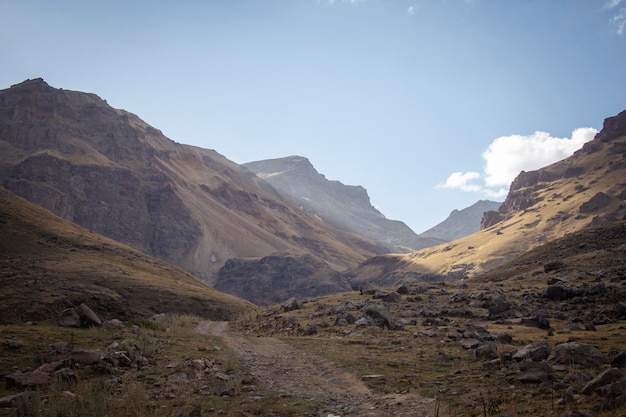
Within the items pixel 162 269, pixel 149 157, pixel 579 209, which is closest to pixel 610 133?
pixel 579 209

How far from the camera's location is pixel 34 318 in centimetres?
2636

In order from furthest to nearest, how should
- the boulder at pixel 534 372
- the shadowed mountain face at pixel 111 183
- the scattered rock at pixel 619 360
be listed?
1. the shadowed mountain face at pixel 111 183
2. the scattered rock at pixel 619 360
3. the boulder at pixel 534 372

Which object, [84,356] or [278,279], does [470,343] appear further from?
[278,279]

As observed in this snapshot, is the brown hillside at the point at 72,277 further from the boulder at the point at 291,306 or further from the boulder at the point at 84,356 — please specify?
the boulder at the point at 84,356

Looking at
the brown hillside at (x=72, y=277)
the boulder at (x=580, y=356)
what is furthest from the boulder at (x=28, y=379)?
the brown hillside at (x=72, y=277)

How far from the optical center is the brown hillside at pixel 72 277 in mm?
30031

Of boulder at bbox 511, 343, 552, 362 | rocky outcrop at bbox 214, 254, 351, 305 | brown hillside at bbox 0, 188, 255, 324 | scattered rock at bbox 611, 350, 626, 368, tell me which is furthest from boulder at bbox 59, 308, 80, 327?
rocky outcrop at bbox 214, 254, 351, 305

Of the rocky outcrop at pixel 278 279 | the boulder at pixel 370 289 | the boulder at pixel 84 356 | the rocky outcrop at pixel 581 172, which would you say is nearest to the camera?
the boulder at pixel 84 356

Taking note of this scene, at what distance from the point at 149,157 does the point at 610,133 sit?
172 m

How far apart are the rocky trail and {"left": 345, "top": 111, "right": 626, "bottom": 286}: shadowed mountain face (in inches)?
4335

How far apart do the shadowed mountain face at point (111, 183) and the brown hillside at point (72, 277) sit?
68595 millimetres

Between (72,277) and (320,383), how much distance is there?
38026 mm

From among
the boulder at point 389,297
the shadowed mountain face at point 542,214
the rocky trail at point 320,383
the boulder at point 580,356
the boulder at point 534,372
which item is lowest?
the rocky trail at point 320,383

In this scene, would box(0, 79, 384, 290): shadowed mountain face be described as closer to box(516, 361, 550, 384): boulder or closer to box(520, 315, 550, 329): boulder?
box(520, 315, 550, 329): boulder
